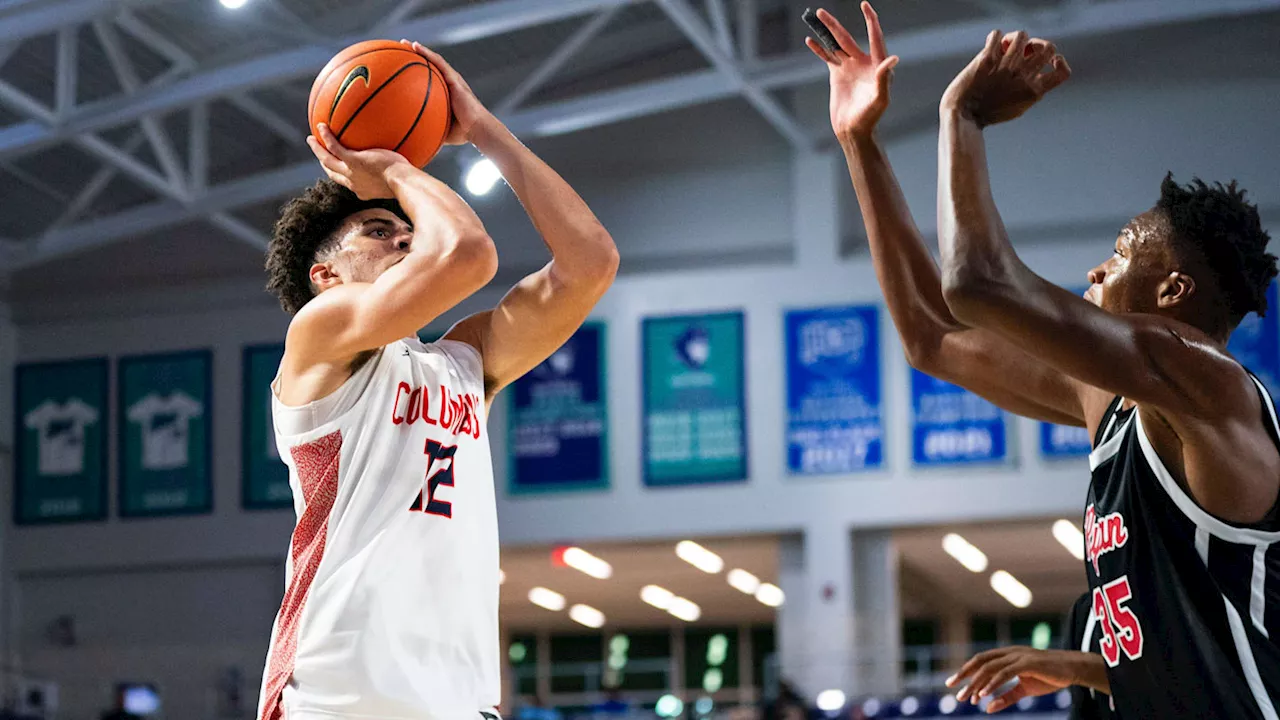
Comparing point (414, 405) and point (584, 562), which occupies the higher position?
point (414, 405)

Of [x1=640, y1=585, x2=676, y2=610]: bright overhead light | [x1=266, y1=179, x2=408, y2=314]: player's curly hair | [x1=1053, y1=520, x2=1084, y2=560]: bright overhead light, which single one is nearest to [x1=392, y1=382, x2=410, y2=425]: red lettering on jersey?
[x1=266, y1=179, x2=408, y2=314]: player's curly hair

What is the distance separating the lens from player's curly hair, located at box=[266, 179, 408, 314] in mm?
3662

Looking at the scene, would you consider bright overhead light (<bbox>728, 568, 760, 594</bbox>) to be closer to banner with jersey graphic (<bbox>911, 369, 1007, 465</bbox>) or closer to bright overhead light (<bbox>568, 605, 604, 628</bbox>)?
bright overhead light (<bbox>568, 605, 604, 628</bbox>)

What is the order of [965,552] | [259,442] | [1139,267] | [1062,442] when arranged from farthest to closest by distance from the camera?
[965,552] → [259,442] → [1062,442] → [1139,267]

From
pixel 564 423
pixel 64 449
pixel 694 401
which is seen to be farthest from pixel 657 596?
pixel 64 449

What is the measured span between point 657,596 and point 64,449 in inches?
383

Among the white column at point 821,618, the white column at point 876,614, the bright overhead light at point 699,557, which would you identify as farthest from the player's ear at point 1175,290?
the bright overhead light at point 699,557

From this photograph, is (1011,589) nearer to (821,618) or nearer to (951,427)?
(821,618)

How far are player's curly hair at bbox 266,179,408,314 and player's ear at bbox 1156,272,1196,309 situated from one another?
1726mm

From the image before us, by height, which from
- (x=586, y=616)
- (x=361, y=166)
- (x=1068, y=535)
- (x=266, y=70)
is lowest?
(x=586, y=616)

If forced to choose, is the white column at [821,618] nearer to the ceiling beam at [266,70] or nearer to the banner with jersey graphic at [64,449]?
the ceiling beam at [266,70]

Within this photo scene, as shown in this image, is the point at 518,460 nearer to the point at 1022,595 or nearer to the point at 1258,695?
the point at 1022,595

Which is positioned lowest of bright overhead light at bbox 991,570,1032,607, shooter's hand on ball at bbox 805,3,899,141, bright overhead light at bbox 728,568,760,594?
bright overhead light at bbox 991,570,1032,607

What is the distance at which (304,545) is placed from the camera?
336cm
